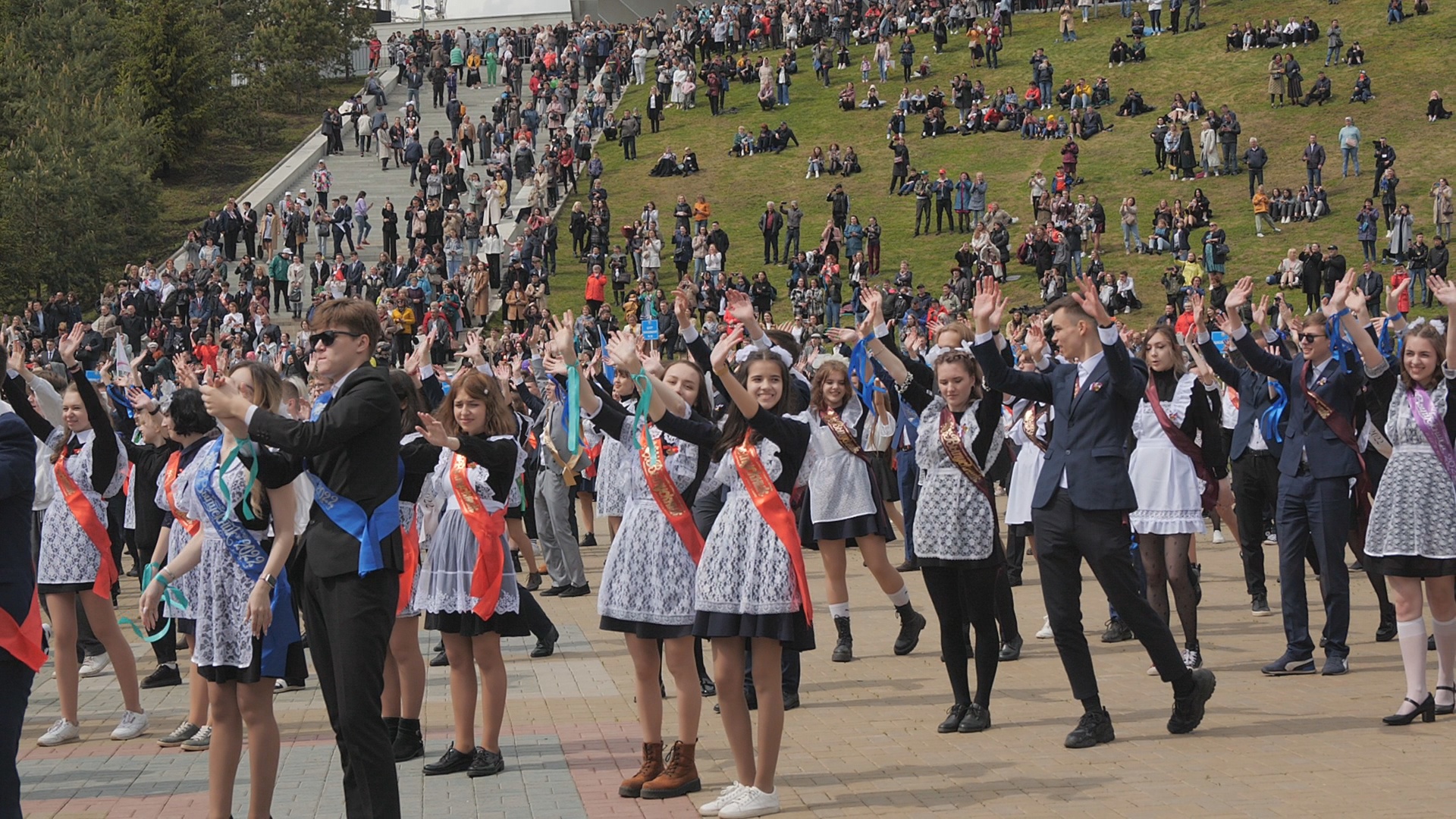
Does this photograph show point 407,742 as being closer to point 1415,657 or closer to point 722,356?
point 722,356

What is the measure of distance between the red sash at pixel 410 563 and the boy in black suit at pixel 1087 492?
2821 mm

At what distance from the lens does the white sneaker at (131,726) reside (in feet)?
28.0

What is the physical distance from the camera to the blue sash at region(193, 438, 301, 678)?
618 cm

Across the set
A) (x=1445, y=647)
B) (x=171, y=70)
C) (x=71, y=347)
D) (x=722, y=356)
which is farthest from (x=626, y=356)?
(x=171, y=70)

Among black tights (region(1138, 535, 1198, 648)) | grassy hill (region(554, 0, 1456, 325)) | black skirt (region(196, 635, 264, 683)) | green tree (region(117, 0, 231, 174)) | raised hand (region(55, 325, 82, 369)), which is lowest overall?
black tights (region(1138, 535, 1198, 648))

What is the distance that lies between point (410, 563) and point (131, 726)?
79.5 inches

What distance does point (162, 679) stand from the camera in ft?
33.7

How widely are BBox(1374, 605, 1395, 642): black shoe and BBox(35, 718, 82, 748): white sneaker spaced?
26.4 ft

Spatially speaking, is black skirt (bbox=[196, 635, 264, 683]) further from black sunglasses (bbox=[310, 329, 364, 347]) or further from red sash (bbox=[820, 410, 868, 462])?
red sash (bbox=[820, 410, 868, 462])

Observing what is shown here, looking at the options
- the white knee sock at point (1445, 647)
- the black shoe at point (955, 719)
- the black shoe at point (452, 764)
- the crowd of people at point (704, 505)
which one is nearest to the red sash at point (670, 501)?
the crowd of people at point (704, 505)

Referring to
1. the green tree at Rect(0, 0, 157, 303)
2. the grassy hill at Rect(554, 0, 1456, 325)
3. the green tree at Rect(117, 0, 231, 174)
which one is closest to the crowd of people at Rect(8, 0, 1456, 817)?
A: the grassy hill at Rect(554, 0, 1456, 325)

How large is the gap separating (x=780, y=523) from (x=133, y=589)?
1073cm

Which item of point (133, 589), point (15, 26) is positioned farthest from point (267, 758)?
point (15, 26)

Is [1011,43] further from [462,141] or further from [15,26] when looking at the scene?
[15,26]
